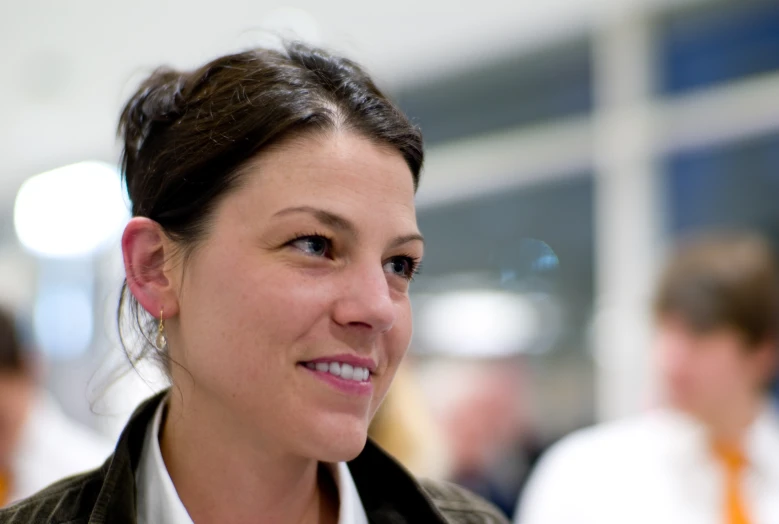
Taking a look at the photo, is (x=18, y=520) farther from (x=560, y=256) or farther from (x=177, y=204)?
(x=560, y=256)

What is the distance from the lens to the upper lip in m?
1.06

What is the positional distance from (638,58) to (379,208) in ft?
10.3

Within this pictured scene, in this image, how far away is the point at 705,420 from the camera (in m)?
2.21

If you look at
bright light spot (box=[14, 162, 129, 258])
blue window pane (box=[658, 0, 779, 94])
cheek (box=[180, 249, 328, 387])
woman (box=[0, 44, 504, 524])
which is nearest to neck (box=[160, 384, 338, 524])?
woman (box=[0, 44, 504, 524])

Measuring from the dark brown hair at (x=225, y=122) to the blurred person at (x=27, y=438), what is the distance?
88 cm

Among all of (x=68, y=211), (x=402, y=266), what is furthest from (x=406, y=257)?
(x=68, y=211)

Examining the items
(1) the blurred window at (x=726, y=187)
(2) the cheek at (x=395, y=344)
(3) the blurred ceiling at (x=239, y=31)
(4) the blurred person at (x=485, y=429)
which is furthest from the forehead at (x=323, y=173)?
(1) the blurred window at (x=726, y=187)

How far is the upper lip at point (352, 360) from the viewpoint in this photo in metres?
1.06

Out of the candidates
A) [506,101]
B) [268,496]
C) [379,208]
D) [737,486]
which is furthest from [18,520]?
[506,101]

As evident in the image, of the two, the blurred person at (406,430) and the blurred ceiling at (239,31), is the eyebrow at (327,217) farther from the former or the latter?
the blurred ceiling at (239,31)

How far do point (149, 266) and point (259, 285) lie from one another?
202mm

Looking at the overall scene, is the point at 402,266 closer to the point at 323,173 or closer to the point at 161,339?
the point at 323,173

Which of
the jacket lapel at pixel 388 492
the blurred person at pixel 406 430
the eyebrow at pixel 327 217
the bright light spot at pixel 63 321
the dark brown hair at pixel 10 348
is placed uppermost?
the eyebrow at pixel 327 217

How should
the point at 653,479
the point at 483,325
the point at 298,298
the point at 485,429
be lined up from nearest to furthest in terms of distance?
1. the point at 298,298
2. the point at 653,479
3. the point at 485,429
4. the point at 483,325
